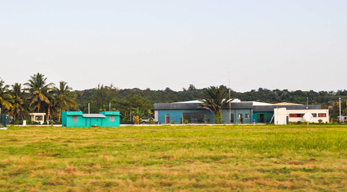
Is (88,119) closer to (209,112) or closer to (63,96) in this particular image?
(63,96)

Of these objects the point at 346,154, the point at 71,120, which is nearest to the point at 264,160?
the point at 346,154

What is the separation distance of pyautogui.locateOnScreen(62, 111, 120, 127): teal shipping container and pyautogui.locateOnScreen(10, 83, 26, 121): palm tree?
1014 centimetres

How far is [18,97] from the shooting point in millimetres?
67000

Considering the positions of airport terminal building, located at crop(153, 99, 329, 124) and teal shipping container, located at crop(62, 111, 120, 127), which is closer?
teal shipping container, located at crop(62, 111, 120, 127)

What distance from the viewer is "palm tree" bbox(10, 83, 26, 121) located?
66463mm

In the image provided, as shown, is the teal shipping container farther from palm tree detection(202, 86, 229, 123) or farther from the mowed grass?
the mowed grass

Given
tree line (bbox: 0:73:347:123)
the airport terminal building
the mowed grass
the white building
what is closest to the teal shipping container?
tree line (bbox: 0:73:347:123)

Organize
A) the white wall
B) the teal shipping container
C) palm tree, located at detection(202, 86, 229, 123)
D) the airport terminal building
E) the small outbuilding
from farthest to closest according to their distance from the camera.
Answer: the airport terminal building < palm tree, located at detection(202, 86, 229, 123) < the white wall < the small outbuilding < the teal shipping container

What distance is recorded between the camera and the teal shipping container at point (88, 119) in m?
59.6

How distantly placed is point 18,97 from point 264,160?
197ft

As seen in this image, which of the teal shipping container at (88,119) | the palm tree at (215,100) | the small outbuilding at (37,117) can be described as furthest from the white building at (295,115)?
the small outbuilding at (37,117)

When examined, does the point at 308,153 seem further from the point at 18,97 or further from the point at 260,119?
the point at 260,119

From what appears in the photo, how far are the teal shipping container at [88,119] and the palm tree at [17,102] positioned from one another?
1014cm

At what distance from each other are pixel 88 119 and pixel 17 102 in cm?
1430
